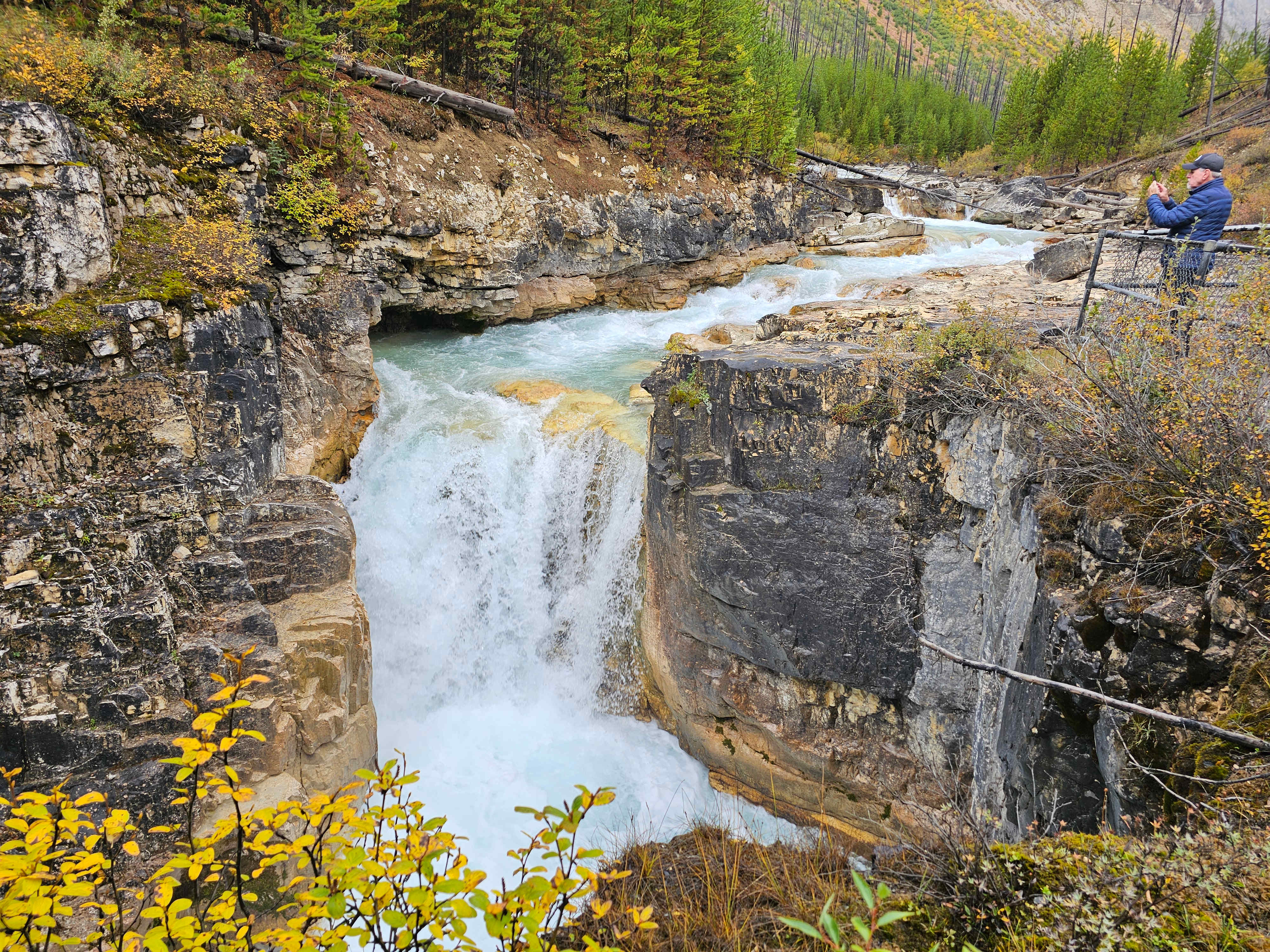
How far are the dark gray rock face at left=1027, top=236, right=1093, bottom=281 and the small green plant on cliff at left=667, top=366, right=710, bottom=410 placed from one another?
852 cm

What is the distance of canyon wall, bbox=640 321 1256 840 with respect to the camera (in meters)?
5.95

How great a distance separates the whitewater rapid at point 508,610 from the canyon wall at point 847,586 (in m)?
0.71

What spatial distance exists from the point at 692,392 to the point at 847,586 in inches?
126

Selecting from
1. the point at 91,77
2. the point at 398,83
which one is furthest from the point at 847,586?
the point at 398,83

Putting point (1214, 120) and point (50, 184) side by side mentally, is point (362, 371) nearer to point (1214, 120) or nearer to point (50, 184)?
point (50, 184)

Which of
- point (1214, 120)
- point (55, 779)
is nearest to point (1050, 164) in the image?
point (1214, 120)

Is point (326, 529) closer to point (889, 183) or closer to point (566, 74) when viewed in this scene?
point (566, 74)

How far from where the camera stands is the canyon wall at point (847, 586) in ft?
19.5

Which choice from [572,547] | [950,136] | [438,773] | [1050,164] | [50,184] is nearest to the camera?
[50,184]

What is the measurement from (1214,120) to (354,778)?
53055mm

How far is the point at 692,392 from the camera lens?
29.3 ft

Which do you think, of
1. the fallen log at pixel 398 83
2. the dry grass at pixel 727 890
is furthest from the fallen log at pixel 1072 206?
the dry grass at pixel 727 890

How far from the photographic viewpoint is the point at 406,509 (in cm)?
1067

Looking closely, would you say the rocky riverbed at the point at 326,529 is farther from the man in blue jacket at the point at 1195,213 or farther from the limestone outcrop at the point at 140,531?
the man in blue jacket at the point at 1195,213
